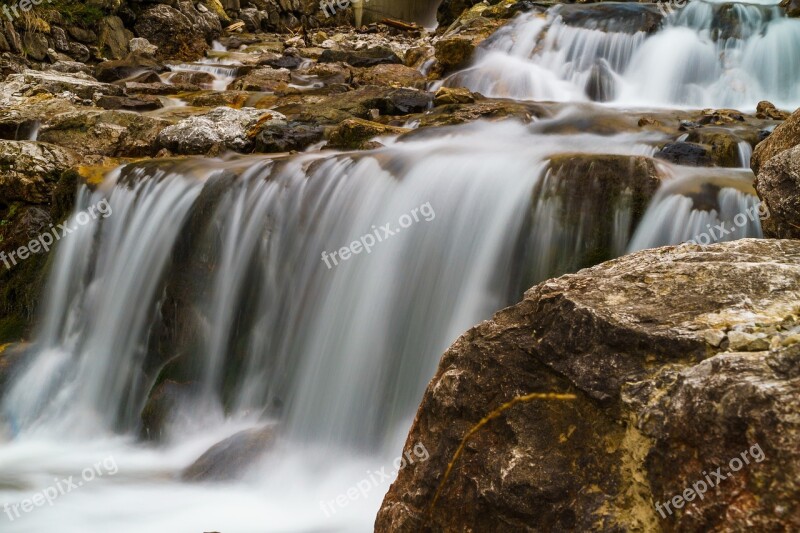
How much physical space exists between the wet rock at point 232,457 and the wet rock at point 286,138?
15.3 feet

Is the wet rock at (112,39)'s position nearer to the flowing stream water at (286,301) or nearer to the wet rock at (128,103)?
the wet rock at (128,103)

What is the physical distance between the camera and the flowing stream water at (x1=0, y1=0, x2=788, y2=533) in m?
→ 4.80

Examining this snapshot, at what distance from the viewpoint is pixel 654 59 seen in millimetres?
12312

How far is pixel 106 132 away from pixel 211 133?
5.75 feet

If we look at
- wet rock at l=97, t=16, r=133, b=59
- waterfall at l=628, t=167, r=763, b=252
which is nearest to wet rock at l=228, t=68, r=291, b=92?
wet rock at l=97, t=16, r=133, b=59

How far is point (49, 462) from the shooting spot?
18.1ft

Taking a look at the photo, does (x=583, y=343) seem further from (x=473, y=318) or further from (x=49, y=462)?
(x=49, y=462)

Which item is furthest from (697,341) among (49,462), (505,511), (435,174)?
(49,462)

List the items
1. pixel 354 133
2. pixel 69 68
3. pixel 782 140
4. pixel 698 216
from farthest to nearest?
Result: pixel 69 68 → pixel 354 133 → pixel 698 216 → pixel 782 140

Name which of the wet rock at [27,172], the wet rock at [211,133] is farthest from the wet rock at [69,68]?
the wet rock at [27,172]

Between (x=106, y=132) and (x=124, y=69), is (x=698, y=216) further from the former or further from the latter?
(x=124, y=69)

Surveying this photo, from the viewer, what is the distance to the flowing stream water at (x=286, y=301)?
189 inches

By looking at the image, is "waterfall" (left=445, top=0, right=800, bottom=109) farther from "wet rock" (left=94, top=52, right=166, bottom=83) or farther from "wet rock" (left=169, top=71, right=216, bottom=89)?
"wet rock" (left=94, top=52, right=166, bottom=83)

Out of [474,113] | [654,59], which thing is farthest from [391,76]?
[474,113]
